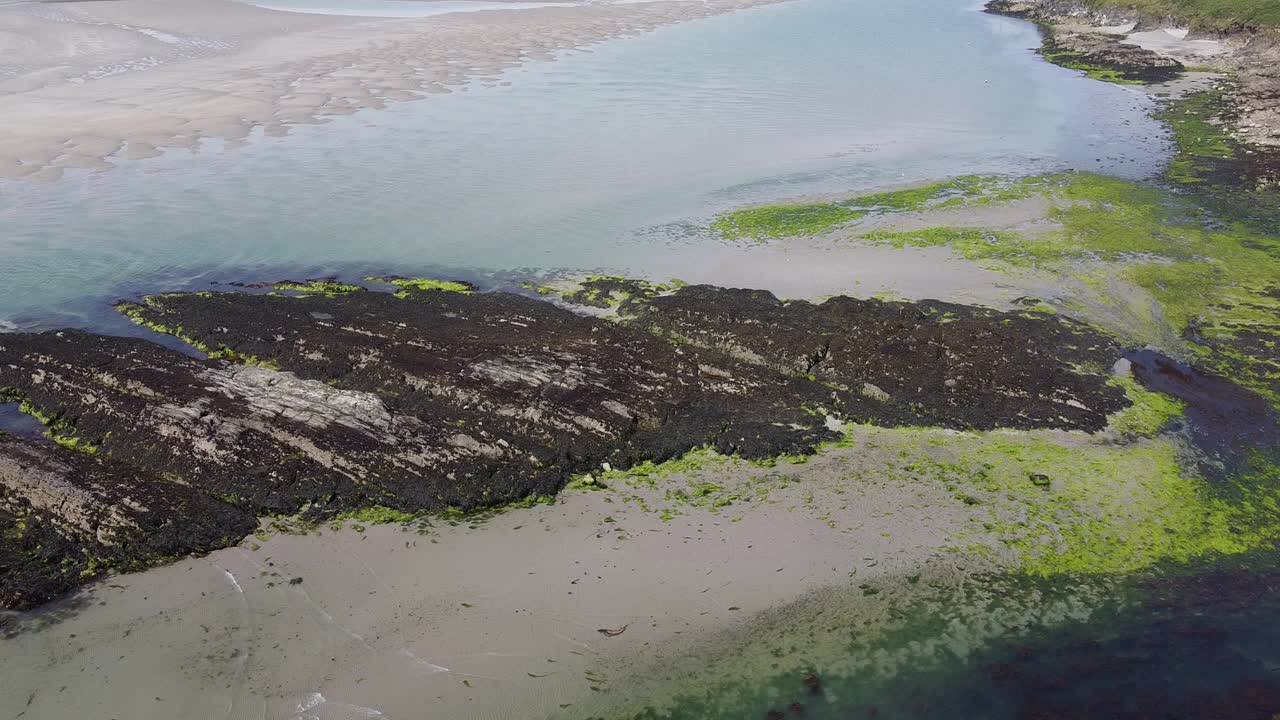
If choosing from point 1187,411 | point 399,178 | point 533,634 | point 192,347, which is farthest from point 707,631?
point 399,178

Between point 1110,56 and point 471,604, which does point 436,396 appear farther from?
point 1110,56

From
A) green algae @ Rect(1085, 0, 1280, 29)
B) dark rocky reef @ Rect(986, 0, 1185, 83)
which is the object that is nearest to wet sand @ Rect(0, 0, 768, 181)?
dark rocky reef @ Rect(986, 0, 1185, 83)

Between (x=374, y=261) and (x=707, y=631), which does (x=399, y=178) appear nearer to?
(x=374, y=261)

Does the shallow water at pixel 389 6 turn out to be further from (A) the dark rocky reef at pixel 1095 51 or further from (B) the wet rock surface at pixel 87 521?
(B) the wet rock surface at pixel 87 521

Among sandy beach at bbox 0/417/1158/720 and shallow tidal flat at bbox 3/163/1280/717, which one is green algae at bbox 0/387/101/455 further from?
sandy beach at bbox 0/417/1158/720

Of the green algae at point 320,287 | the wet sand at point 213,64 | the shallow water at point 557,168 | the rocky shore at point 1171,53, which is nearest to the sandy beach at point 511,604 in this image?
the green algae at point 320,287

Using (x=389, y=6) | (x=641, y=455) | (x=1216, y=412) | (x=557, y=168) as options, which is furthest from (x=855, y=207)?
(x=389, y=6)
